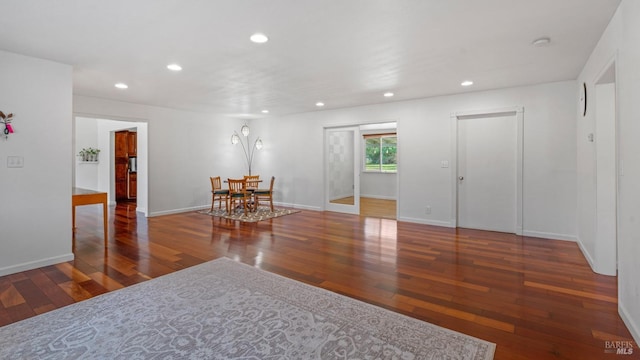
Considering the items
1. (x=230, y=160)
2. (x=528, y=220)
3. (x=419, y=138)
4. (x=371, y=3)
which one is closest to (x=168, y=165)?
(x=230, y=160)

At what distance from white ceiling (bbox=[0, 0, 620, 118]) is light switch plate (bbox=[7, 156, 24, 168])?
116cm

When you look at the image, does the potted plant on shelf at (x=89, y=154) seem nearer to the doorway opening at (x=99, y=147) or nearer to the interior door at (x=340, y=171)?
the doorway opening at (x=99, y=147)

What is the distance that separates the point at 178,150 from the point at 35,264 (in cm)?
401

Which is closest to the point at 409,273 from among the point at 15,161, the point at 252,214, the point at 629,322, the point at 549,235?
the point at 629,322

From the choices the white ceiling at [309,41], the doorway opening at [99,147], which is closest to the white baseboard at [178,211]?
Answer: the doorway opening at [99,147]

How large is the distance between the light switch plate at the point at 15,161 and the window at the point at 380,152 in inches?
329

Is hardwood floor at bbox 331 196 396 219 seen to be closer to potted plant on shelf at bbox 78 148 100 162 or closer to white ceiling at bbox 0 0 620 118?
white ceiling at bbox 0 0 620 118

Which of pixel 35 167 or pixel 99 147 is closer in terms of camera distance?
pixel 35 167

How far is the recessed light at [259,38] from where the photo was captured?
2988mm

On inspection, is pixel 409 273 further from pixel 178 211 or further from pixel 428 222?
pixel 178 211

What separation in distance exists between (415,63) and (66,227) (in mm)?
4779

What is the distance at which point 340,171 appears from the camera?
7777 mm

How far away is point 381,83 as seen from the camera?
4781 millimetres

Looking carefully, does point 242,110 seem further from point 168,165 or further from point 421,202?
point 421,202
